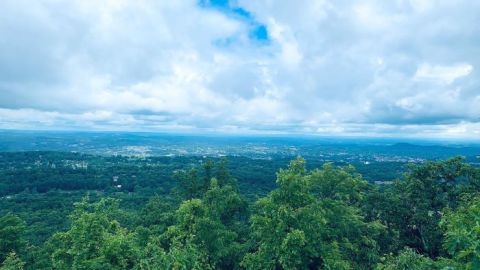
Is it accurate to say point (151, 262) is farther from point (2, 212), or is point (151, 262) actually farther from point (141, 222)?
point (2, 212)

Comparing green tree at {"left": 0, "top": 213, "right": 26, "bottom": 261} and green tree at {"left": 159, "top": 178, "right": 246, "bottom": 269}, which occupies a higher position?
green tree at {"left": 159, "top": 178, "right": 246, "bottom": 269}

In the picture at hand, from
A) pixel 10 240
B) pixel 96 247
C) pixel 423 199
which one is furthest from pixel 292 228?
pixel 10 240

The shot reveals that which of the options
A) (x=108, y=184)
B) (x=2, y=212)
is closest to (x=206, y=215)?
(x=2, y=212)

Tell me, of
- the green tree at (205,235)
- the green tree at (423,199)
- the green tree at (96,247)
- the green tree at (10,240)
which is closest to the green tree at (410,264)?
the green tree at (205,235)

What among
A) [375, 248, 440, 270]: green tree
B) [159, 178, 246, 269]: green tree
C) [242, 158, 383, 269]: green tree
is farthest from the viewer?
[159, 178, 246, 269]: green tree

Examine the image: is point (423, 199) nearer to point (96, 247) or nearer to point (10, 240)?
point (96, 247)

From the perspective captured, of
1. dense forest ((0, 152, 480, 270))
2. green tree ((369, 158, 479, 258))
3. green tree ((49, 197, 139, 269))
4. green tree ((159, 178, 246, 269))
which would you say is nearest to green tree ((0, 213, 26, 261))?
dense forest ((0, 152, 480, 270))

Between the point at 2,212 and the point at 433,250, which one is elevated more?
the point at 433,250

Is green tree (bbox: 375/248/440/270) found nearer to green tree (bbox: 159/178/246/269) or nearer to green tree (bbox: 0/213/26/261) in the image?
green tree (bbox: 159/178/246/269)

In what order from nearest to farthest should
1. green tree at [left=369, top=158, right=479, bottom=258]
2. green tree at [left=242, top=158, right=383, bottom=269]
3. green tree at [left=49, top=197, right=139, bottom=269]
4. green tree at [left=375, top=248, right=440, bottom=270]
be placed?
green tree at [left=375, top=248, right=440, bottom=270]
green tree at [left=49, top=197, right=139, bottom=269]
green tree at [left=242, top=158, right=383, bottom=269]
green tree at [left=369, top=158, right=479, bottom=258]
